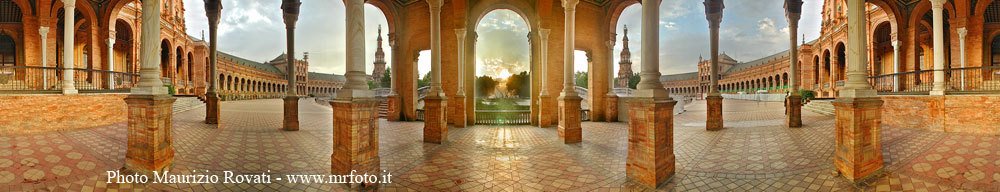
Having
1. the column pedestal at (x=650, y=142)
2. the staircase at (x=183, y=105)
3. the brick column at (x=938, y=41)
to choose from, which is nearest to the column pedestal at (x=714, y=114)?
the brick column at (x=938, y=41)

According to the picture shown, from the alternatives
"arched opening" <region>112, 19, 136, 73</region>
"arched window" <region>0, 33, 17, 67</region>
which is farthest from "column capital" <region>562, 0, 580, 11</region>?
"arched window" <region>0, 33, 17, 67</region>

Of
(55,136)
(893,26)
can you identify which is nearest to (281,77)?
(55,136)

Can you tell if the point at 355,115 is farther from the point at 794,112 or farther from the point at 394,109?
the point at 794,112

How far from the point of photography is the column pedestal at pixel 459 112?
12.1 meters

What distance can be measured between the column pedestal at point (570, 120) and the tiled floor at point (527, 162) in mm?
521

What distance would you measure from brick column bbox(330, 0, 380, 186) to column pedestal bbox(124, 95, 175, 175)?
8.10 ft

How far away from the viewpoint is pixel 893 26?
1583cm

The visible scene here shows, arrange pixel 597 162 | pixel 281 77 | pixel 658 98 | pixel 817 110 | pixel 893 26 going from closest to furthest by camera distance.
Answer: pixel 658 98, pixel 597 162, pixel 817 110, pixel 893 26, pixel 281 77

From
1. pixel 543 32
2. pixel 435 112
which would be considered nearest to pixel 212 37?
pixel 435 112

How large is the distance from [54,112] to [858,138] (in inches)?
575

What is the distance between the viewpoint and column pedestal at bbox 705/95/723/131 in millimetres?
10055

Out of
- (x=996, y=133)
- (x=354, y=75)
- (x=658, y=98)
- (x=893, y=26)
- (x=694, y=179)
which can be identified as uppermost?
(x=893, y=26)

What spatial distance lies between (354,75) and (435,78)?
4297 millimetres

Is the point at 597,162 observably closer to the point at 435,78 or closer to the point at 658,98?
the point at 658,98
